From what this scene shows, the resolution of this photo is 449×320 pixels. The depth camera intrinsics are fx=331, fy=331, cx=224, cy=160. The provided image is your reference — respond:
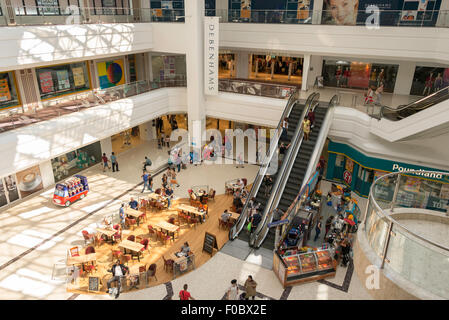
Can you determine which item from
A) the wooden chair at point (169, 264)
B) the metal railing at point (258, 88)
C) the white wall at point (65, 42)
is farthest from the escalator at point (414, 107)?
the white wall at point (65, 42)

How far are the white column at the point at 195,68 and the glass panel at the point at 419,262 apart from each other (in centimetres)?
1857

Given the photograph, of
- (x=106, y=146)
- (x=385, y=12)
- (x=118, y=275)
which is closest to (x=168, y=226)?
(x=118, y=275)

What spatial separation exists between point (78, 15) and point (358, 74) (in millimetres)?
17732

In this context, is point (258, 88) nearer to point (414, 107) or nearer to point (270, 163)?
point (270, 163)

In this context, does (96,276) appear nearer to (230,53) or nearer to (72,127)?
(72,127)

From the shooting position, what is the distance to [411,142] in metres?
17.7

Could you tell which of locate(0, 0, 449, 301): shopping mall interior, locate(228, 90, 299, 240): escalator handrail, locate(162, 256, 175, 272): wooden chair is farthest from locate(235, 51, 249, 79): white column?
locate(162, 256, 175, 272): wooden chair

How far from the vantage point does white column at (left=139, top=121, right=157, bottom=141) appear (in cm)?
2650

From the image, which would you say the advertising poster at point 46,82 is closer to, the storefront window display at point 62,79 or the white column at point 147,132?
the storefront window display at point 62,79

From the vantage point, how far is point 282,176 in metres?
16.0

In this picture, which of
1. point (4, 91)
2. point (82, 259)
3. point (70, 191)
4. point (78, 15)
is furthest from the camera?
point (78, 15)

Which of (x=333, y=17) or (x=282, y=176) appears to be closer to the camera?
(x=282, y=176)

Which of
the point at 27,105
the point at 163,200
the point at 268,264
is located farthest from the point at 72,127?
the point at 268,264

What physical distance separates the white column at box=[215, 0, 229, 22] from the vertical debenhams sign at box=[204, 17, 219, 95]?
261 cm
